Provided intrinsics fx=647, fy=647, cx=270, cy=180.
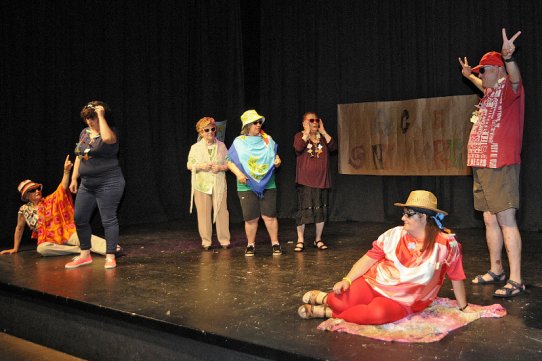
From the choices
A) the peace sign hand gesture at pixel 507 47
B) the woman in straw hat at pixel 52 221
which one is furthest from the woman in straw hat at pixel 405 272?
the woman in straw hat at pixel 52 221

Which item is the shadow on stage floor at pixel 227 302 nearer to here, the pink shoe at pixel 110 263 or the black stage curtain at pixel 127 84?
the pink shoe at pixel 110 263

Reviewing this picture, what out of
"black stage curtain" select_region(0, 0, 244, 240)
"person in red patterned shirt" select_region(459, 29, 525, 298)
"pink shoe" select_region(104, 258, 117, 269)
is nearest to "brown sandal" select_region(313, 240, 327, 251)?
"pink shoe" select_region(104, 258, 117, 269)

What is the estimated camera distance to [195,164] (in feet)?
18.9

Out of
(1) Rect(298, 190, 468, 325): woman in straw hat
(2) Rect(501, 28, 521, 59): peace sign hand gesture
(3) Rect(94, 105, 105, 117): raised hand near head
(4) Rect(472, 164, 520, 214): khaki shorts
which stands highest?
(2) Rect(501, 28, 521, 59): peace sign hand gesture

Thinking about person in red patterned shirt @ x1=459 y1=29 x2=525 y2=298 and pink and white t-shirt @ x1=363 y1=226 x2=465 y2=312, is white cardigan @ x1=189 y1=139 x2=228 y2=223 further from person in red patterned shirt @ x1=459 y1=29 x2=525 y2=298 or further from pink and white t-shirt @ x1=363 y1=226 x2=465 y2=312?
Answer: pink and white t-shirt @ x1=363 y1=226 x2=465 y2=312

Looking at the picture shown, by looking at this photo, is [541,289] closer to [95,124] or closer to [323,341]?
[323,341]

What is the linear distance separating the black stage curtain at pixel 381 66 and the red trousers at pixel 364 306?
3538 millimetres

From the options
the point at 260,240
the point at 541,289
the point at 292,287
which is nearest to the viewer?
the point at 541,289

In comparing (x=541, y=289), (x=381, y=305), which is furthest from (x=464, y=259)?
(x=381, y=305)

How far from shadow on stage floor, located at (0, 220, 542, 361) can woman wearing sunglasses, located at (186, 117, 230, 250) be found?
21 cm

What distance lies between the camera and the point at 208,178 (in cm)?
581

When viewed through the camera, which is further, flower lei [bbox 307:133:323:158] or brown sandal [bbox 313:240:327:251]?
flower lei [bbox 307:133:323:158]

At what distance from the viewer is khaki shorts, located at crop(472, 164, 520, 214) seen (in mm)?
3689

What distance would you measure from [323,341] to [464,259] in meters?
2.23
